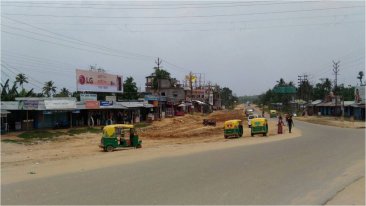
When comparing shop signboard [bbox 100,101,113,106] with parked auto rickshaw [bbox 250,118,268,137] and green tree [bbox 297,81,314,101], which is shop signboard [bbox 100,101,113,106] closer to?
parked auto rickshaw [bbox 250,118,268,137]

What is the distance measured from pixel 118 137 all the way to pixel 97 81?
33.8 meters

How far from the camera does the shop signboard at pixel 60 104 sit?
4403 centimetres

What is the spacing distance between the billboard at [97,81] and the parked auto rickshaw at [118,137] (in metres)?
29.2

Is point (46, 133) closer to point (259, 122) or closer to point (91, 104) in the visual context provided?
point (91, 104)

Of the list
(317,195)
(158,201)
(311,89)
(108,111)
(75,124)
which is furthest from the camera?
(311,89)

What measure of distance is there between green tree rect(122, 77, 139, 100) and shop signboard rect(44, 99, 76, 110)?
46.2 m

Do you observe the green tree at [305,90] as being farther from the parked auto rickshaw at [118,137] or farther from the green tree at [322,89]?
the parked auto rickshaw at [118,137]

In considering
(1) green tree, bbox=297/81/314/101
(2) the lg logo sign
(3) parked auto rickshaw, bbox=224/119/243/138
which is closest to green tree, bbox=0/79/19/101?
(2) the lg logo sign

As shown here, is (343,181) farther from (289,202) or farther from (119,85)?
(119,85)

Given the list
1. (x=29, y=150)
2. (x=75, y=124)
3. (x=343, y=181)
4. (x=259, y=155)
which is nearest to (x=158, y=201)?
(x=343, y=181)

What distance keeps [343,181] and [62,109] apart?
35.0m

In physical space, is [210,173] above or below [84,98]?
below

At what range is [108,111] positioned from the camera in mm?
58438

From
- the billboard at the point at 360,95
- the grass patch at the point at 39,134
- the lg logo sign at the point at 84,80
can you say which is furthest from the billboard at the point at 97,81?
the billboard at the point at 360,95
